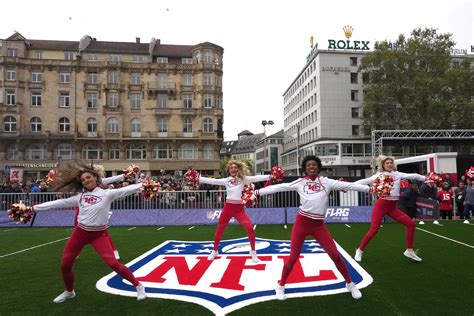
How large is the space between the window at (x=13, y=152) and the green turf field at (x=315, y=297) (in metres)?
44.8

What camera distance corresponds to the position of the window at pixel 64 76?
175 ft

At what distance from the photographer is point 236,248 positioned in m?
9.95

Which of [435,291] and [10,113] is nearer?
[435,291]

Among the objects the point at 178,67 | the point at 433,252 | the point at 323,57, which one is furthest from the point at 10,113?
the point at 433,252

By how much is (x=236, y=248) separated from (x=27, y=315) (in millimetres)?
5557

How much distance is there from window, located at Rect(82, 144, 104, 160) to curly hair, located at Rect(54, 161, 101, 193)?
50.6m

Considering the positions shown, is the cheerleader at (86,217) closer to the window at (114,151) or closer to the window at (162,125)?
the window at (162,125)

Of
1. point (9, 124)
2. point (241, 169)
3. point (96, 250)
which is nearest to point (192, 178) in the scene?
point (241, 169)

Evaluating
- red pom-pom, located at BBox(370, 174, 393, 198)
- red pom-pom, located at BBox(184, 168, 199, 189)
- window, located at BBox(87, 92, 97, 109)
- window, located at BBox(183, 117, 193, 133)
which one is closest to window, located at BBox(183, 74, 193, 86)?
window, located at BBox(183, 117, 193, 133)

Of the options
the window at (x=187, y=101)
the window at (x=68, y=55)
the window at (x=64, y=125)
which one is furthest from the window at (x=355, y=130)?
the window at (x=68, y=55)

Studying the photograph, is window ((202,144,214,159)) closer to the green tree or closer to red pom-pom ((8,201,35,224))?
the green tree

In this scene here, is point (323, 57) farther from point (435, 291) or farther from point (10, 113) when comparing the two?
point (435, 291)

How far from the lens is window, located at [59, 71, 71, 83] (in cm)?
5322

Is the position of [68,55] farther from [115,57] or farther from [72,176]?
[72,176]
